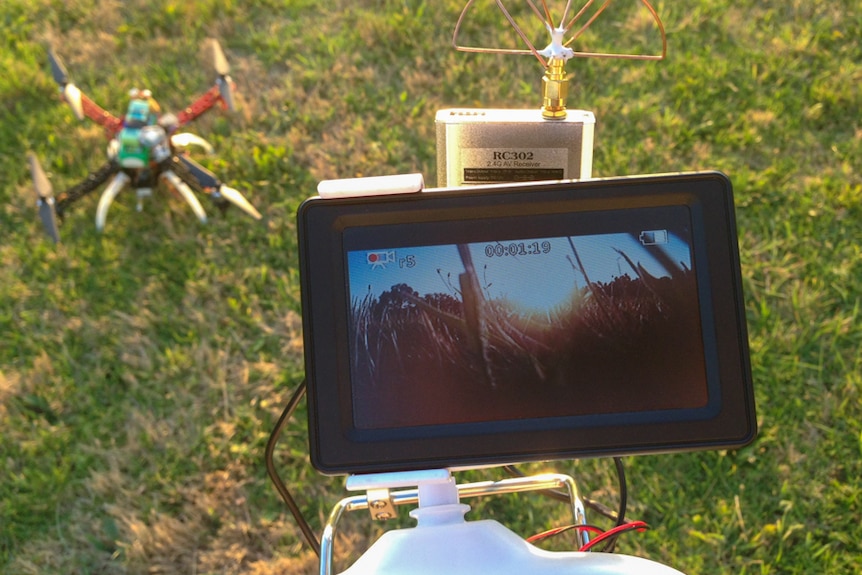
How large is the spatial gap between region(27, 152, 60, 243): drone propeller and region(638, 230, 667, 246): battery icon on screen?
8.04 feet

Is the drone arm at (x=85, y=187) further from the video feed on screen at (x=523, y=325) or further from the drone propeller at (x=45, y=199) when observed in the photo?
the video feed on screen at (x=523, y=325)

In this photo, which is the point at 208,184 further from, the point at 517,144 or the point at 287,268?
the point at 517,144

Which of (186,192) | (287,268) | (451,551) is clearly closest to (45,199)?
(186,192)

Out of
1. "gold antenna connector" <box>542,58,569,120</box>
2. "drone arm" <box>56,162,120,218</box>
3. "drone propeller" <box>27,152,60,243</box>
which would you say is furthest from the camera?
"drone arm" <box>56,162,120,218</box>

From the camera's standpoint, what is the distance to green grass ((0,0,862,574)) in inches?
90.9

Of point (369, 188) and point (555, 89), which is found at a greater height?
point (555, 89)

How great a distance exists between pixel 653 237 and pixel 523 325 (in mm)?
238

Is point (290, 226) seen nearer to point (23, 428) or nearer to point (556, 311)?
point (23, 428)

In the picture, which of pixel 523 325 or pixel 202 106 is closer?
pixel 523 325

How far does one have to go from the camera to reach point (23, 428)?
2.52 meters

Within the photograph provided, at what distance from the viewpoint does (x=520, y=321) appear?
107cm
